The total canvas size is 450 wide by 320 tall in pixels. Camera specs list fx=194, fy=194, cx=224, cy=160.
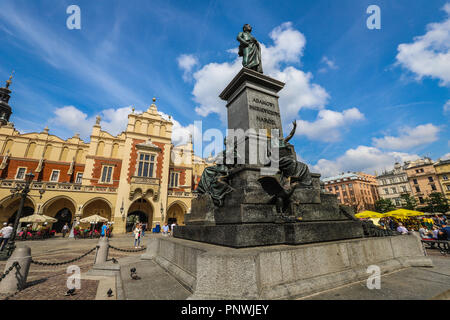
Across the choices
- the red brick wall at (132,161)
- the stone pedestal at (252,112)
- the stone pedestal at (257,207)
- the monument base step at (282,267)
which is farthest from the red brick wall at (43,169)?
the monument base step at (282,267)

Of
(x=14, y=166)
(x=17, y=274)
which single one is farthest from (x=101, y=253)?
(x=14, y=166)

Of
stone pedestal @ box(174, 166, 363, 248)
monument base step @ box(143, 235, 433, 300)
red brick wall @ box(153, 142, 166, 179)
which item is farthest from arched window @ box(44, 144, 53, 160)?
monument base step @ box(143, 235, 433, 300)

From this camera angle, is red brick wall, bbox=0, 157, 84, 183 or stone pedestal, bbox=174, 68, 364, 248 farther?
red brick wall, bbox=0, 157, 84, 183

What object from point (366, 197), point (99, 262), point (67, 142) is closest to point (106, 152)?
point (67, 142)

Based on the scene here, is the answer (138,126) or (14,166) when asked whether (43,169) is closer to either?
(14,166)

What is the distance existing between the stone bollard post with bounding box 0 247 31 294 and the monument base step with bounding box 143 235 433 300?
136 inches

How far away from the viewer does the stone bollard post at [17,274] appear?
418 cm

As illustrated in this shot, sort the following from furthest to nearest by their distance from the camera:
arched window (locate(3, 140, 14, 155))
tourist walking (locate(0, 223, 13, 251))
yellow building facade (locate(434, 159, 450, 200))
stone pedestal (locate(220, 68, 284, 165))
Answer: yellow building facade (locate(434, 159, 450, 200)), arched window (locate(3, 140, 14, 155)), tourist walking (locate(0, 223, 13, 251)), stone pedestal (locate(220, 68, 284, 165))

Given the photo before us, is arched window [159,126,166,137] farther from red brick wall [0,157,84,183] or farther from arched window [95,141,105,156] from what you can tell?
red brick wall [0,157,84,183]

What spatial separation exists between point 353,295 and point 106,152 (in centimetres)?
3032

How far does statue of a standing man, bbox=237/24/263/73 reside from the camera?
254 inches

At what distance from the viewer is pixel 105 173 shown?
82.7 feet

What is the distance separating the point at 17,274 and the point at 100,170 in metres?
23.7

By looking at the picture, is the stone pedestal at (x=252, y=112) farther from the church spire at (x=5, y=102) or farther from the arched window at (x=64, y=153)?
the church spire at (x=5, y=102)
